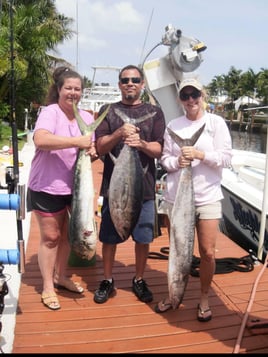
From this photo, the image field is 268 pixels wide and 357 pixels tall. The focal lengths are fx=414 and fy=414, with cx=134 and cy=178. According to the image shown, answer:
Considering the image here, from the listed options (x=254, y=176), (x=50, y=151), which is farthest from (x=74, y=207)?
(x=254, y=176)

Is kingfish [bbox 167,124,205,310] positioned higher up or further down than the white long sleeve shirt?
further down

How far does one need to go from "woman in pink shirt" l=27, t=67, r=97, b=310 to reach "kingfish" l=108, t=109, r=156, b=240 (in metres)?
0.23

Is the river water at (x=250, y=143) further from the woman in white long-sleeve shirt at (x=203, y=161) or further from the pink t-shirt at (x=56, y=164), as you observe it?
the pink t-shirt at (x=56, y=164)

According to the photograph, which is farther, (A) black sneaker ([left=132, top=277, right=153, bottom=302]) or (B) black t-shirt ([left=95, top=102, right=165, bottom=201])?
(A) black sneaker ([left=132, top=277, right=153, bottom=302])

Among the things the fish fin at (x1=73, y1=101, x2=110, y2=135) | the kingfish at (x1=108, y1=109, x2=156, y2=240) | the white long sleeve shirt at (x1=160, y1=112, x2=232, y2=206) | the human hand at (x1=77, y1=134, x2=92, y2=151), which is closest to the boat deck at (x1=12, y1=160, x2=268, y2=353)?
the kingfish at (x1=108, y1=109, x2=156, y2=240)

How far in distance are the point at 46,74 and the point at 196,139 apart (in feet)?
Result: 65.8

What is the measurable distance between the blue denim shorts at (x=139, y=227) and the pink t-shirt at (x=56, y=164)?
41cm

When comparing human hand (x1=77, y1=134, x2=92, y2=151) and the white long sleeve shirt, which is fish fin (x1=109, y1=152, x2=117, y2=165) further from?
the white long sleeve shirt

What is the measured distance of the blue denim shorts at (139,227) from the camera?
10.6 ft

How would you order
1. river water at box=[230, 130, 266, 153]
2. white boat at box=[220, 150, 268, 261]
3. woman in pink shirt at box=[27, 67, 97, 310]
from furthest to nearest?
1. river water at box=[230, 130, 266, 153]
2. white boat at box=[220, 150, 268, 261]
3. woman in pink shirt at box=[27, 67, 97, 310]

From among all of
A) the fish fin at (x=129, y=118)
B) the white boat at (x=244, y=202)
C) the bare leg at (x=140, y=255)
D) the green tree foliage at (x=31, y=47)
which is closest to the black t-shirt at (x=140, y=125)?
the fish fin at (x=129, y=118)

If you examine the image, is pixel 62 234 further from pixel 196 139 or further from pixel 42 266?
pixel 196 139

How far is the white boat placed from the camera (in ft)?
17.6

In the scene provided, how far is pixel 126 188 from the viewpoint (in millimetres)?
2949
